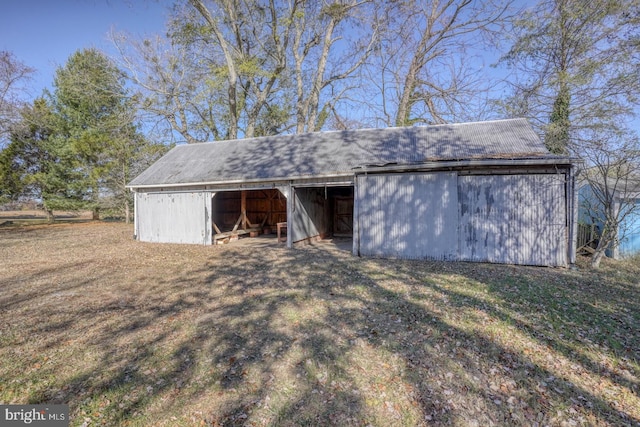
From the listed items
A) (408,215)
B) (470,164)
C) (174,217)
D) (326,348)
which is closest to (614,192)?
(470,164)

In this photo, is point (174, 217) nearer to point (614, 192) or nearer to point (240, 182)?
point (240, 182)

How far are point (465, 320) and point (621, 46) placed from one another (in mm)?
14631

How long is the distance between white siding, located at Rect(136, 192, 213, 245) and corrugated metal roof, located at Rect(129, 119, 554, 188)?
641 mm

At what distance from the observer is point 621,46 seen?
12.0 m

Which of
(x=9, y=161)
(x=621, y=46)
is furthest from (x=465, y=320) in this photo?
Result: (x=9, y=161)

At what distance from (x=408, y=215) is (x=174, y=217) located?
890cm

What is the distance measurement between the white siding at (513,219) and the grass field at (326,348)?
46.3 inches

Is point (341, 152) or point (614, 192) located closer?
point (614, 192)

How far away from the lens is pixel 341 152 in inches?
442

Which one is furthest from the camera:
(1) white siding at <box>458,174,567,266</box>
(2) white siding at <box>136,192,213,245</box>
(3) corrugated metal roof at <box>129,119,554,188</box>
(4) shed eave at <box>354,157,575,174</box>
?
(2) white siding at <box>136,192,213,245</box>

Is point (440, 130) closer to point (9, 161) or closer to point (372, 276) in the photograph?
point (372, 276)

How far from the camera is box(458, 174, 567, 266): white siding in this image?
25.6 ft

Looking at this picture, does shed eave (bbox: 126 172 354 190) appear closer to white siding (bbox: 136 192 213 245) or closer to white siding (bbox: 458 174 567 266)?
white siding (bbox: 136 192 213 245)

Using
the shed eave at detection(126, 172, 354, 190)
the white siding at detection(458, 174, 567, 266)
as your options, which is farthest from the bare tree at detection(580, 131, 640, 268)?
the shed eave at detection(126, 172, 354, 190)
